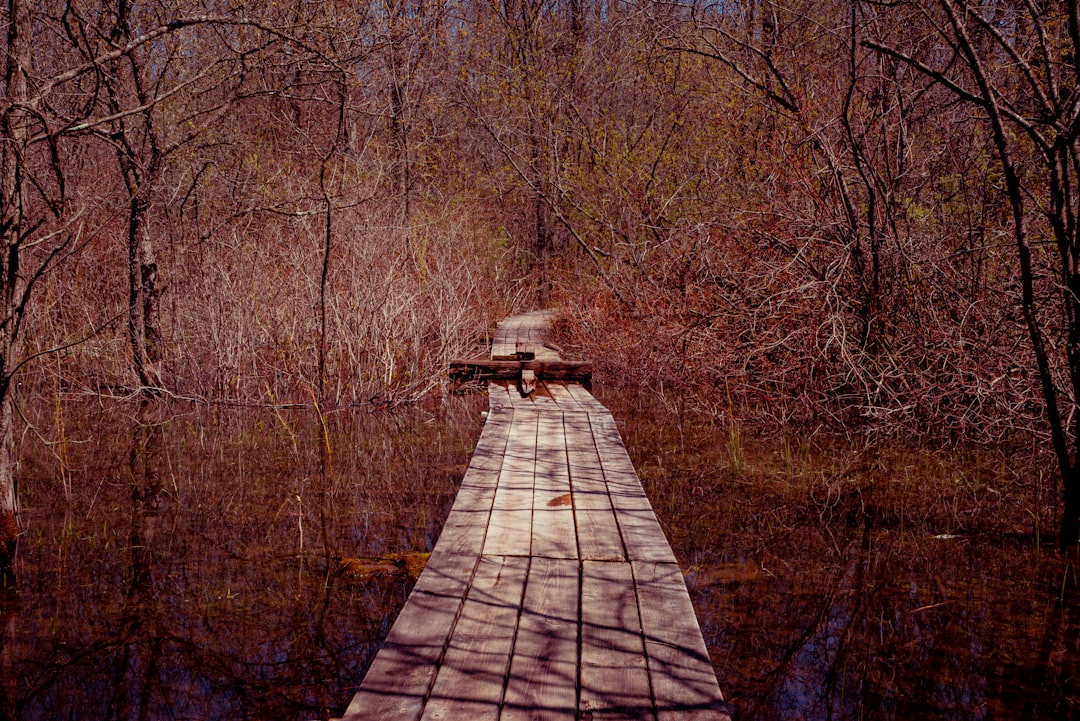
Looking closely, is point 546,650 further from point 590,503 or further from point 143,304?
point 143,304

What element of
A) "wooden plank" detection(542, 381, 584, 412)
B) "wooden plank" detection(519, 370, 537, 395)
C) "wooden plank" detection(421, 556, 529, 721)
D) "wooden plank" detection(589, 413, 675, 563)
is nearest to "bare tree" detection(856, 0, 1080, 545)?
"wooden plank" detection(589, 413, 675, 563)

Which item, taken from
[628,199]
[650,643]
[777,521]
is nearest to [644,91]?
[628,199]

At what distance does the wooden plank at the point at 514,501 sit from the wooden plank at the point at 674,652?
60 cm

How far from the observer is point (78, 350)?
29.3 feet

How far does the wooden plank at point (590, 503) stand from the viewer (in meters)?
3.89

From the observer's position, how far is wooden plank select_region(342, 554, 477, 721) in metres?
2.48

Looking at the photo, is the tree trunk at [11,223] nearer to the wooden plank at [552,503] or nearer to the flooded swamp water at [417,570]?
the flooded swamp water at [417,570]

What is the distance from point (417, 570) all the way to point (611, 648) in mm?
1636

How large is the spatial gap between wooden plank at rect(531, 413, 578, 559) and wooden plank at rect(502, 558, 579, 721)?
233 mm

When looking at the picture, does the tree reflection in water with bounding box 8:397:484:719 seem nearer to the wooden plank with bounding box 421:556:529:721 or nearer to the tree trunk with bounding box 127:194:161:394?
the wooden plank with bounding box 421:556:529:721

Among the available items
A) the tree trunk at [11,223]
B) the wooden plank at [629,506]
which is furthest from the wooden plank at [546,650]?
the tree trunk at [11,223]

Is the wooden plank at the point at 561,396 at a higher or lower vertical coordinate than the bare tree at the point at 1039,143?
lower

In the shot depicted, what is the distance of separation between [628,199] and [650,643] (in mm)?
9404

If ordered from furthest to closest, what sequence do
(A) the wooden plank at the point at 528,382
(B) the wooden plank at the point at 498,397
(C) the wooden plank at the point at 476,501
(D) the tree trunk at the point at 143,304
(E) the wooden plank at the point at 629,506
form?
(A) the wooden plank at the point at 528,382 < (D) the tree trunk at the point at 143,304 < (B) the wooden plank at the point at 498,397 < (C) the wooden plank at the point at 476,501 < (E) the wooden plank at the point at 629,506
